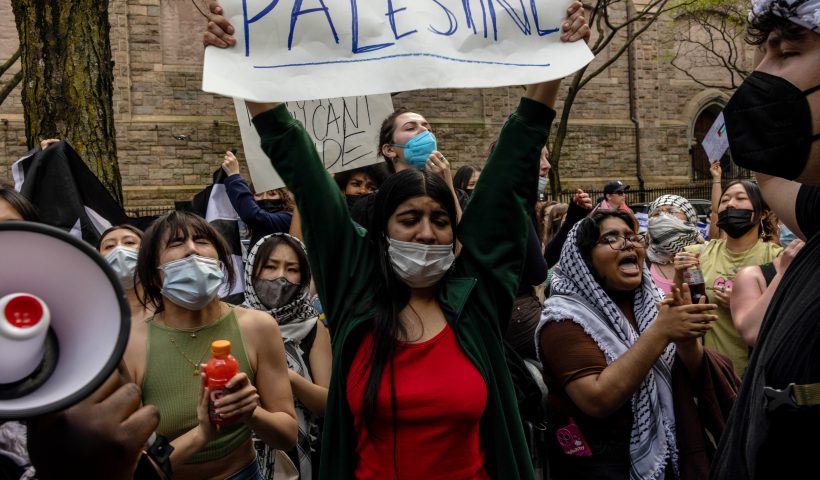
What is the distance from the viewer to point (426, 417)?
2.23 meters

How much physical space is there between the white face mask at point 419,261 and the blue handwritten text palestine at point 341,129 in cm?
173

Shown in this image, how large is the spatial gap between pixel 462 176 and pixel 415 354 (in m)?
2.55

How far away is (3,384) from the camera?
121 cm

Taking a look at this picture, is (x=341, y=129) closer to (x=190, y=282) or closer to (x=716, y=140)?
(x=190, y=282)

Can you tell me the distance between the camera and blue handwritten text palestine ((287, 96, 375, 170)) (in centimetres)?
409

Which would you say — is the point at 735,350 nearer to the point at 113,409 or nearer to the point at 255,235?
the point at 255,235

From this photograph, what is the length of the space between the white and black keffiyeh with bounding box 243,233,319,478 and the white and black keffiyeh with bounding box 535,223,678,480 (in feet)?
3.96

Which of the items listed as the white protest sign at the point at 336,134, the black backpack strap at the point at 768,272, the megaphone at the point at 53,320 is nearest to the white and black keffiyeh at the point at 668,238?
the black backpack strap at the point at 768,272

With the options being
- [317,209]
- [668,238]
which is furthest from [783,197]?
[668,238]

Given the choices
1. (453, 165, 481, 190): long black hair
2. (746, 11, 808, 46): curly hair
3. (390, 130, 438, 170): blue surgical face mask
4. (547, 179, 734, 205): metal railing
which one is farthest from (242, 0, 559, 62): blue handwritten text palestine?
(547, 179, 734, 205): metal railing

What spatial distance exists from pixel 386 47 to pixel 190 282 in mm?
1225

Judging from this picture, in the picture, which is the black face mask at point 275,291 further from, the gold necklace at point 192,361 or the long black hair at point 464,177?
the long black hair at point 464,177

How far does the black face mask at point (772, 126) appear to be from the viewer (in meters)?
1.58

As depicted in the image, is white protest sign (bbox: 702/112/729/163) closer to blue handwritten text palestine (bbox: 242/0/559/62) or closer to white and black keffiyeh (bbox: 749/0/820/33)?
blue handwritten text palestine (bbox: 242/0/559/62)
